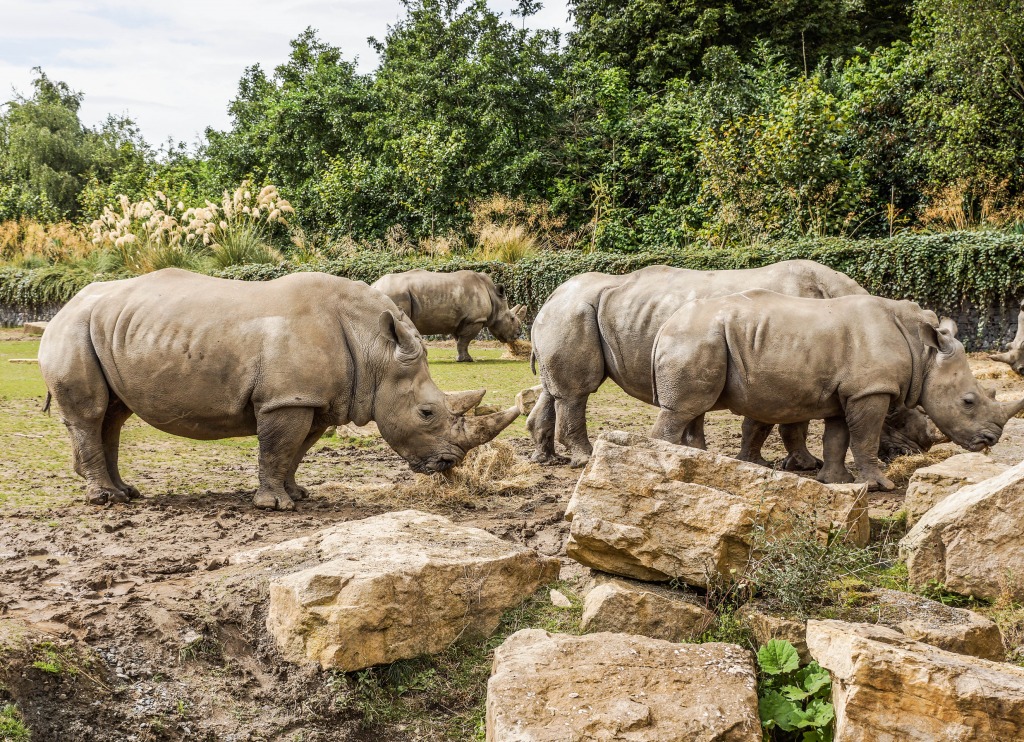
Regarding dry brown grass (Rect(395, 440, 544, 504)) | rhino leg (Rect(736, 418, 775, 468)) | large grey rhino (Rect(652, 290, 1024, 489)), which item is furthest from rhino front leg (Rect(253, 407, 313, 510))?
rhino leg (Rect(736, 418, 775, 468))

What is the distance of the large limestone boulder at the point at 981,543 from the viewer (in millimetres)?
4777

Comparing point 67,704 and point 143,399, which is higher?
point 143,399

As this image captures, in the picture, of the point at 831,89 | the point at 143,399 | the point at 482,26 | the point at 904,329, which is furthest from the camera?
the point at 482,26

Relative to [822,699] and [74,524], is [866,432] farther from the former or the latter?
[74,524]

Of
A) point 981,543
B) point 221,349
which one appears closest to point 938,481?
point 981,543

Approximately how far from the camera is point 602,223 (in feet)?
88.8

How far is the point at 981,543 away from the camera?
15.9 feet

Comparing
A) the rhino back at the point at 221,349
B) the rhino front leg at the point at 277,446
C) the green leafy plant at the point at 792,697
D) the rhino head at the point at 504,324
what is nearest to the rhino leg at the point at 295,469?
the rhino front leg at the point at 277,446

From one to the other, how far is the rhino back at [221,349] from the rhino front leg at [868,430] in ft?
11.1

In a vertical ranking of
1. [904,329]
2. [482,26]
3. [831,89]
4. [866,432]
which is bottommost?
[866,432]

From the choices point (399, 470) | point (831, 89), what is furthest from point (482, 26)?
point (399, 470)

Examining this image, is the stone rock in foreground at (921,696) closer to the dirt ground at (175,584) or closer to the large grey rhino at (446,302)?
the dirt ground at (175,584)

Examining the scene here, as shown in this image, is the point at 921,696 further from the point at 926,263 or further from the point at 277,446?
the point at 926,263

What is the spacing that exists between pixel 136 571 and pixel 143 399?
6.05ft
